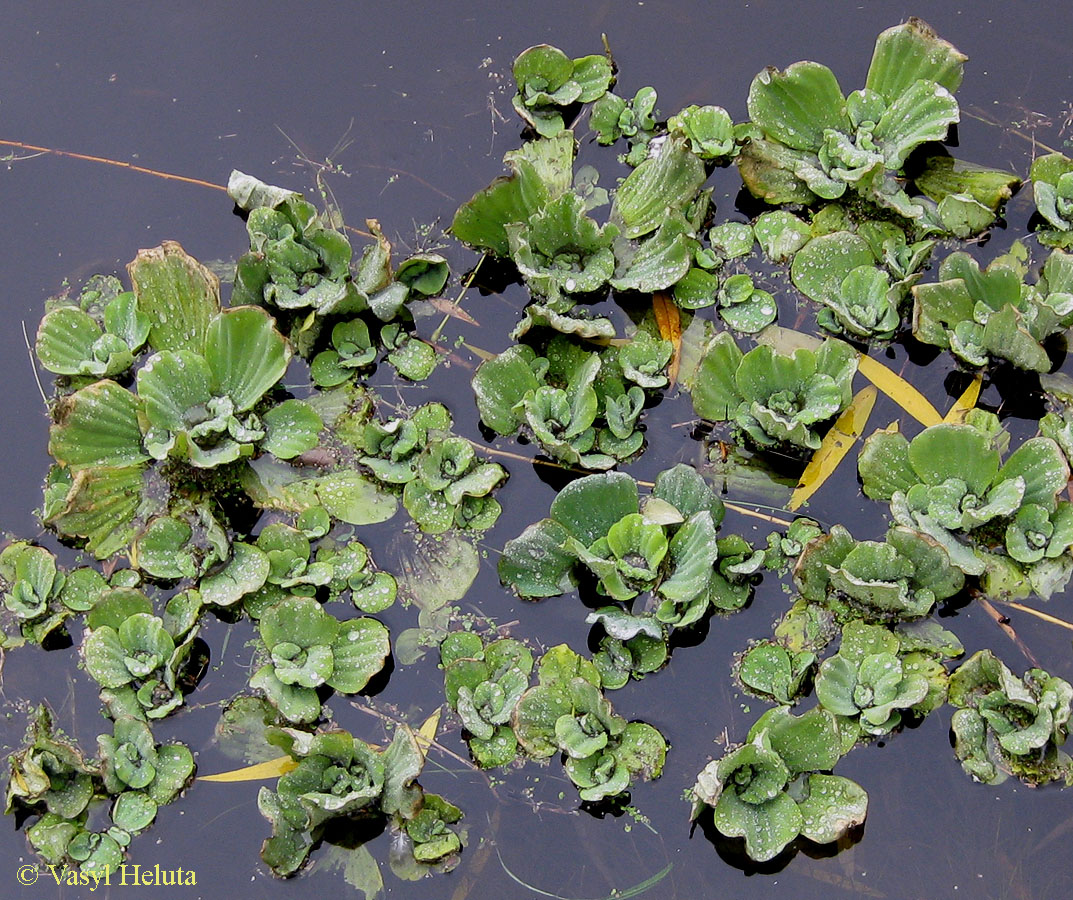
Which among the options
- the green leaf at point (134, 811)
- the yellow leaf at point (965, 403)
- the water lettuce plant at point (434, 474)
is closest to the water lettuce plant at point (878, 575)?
the yellow leaf at point (965, 403)

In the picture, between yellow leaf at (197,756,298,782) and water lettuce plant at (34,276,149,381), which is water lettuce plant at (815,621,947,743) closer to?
yellow leaf at (197,756,298,782)

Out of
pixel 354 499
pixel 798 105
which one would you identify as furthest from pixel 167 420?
pixel 798 105

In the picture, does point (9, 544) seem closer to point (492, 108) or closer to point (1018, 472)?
point (492, 108)

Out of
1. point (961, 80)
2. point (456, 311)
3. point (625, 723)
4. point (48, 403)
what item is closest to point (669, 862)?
point (625, 723)

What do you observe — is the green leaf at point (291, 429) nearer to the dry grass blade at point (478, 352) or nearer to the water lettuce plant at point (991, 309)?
the dry grass blade at point (478, 352)

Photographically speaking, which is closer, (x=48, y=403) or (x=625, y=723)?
(x=625, y=723)

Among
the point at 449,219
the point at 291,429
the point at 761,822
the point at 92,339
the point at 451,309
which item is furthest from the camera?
the point at 449,219

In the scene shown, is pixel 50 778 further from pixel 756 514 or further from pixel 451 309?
pixel 756 514
